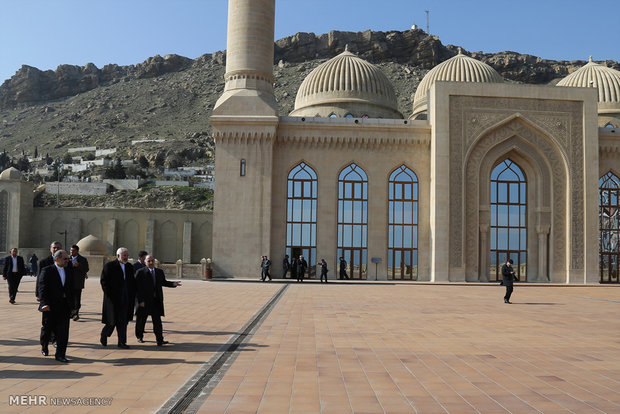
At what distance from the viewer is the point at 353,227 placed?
27031 millimetres

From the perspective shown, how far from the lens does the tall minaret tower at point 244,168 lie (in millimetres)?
26016

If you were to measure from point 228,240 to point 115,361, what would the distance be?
1984cm

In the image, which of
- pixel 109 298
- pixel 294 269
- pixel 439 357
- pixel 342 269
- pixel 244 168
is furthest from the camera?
pixel 244 168

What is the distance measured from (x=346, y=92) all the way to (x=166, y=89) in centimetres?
8477

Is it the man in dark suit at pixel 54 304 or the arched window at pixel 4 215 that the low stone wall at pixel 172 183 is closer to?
the arched window at pixel 4 215

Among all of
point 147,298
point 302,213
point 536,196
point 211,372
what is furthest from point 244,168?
point 211,372

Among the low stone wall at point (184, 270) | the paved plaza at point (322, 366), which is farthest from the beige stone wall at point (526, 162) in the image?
the paved plaza at point (322, 366)

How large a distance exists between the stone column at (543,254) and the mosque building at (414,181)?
64 mm

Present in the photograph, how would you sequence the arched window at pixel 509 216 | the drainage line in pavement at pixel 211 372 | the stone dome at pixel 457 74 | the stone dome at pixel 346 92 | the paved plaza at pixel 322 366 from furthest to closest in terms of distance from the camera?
the stone dome at pixel 457 74 < the stone dome at pixel 346 92 < the arched window at pixel 509 216 < the paved plaza at pixel 322 366 < the drainage line in pavement at pixel 211 372

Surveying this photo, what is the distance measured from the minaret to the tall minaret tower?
5cm

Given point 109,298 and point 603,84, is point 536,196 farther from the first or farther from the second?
point 109,298

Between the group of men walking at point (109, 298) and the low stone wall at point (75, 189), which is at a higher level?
the low stone wall at point (75, 189)

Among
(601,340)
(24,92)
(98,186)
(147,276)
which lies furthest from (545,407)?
(24,92)

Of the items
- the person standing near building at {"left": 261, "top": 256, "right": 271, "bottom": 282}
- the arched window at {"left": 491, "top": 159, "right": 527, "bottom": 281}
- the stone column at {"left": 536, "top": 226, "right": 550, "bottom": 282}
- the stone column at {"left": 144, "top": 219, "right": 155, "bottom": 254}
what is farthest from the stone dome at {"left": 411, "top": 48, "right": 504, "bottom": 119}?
the stone column at {"left": 144, "top": 219, "right": 155, "bottom": 254}
